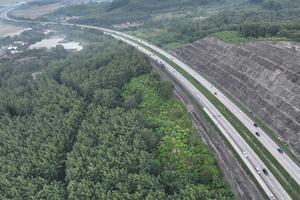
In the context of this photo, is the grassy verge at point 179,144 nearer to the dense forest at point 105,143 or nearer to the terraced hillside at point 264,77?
the dense forest at point 105,143

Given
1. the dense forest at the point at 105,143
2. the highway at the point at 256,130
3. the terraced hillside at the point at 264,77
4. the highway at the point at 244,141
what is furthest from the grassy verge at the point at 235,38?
the dense forest at the point at 105,143

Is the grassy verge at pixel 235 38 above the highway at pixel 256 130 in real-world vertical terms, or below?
above

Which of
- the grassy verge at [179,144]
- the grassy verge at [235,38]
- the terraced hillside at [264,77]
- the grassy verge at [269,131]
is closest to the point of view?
the grassy verge at [179,144]

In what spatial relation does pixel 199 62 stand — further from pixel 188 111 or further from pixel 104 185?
pixel 104 185

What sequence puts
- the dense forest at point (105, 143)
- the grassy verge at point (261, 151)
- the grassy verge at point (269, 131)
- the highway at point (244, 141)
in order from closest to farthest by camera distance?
1. the dense forest at point (105, 143)
2. the grassy verge at point (261, 151)
3. the highway at point (244, 141)
4. the grassy verge at point (269, 131)

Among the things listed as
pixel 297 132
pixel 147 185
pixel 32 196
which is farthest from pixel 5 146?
pixel 297 132

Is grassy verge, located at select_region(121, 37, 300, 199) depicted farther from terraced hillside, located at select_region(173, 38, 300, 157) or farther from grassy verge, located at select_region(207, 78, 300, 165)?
terraced hillside, located at select_region(173, 38, 300, 157)

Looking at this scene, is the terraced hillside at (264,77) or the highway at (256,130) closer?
the highway at (256,130)
